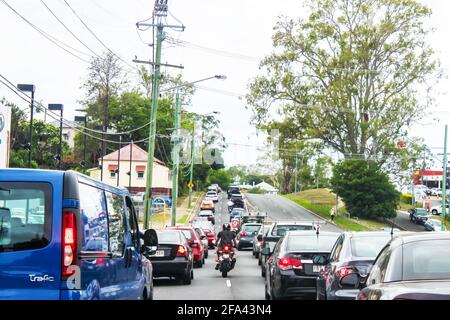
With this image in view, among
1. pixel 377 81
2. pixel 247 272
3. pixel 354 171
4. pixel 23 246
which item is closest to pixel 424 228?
pixel 354 171

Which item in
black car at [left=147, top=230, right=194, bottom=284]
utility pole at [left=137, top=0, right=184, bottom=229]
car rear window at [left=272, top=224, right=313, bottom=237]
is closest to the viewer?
black car at [left=147, top=230, right=194, bottom=284]

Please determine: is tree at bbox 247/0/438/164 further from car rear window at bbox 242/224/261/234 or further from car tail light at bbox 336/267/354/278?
car tail light at bbox 336/267/354/278

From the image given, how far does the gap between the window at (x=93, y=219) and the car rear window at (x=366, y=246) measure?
4511mm

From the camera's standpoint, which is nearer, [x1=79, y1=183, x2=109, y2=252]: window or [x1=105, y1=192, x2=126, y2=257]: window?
[x1=79, y1=183, x2=109, y2=252]: window

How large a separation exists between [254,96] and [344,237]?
5491 centimetres

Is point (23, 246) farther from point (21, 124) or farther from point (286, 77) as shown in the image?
point (21, 124)

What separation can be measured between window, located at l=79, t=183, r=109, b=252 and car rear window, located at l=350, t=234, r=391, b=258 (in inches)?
178

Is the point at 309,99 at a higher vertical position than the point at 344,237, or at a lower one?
higher

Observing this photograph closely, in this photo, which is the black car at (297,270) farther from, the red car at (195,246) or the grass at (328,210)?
the grass at (328,210)

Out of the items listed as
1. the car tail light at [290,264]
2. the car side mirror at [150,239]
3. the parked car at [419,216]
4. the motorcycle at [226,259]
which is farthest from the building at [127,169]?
the car side mirror at [150,239]

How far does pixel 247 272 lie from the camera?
2605 centimetres

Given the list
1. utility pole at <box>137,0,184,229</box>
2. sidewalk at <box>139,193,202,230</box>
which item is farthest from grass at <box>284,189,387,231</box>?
utility pole at <box>137,0,184,229</box>

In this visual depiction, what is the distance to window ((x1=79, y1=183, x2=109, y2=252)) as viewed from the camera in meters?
7.92

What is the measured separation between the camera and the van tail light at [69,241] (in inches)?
297
